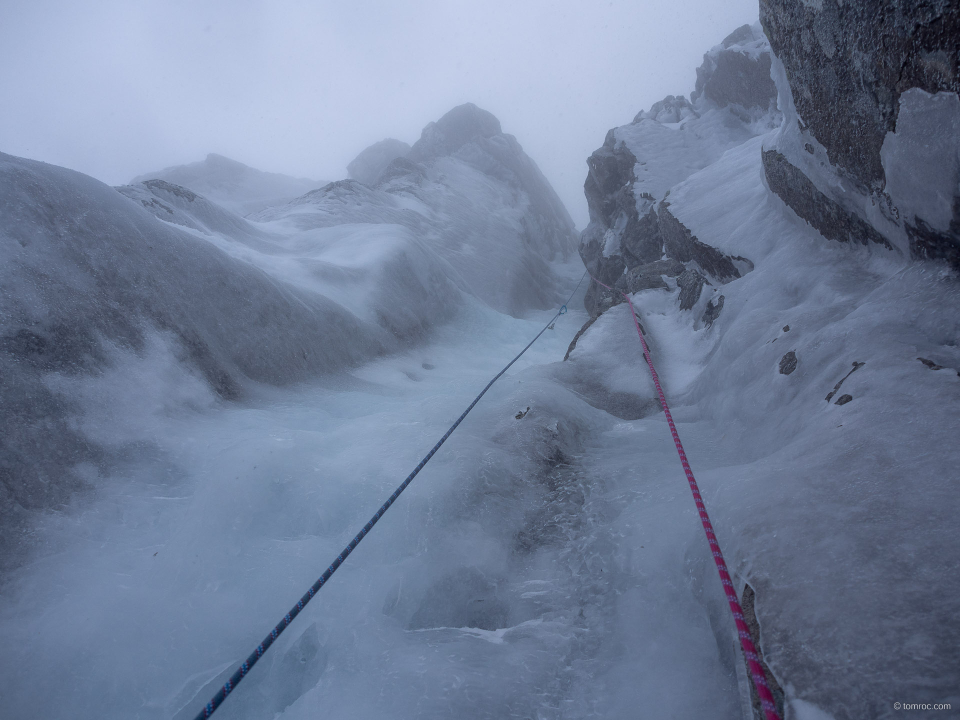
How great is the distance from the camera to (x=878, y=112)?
3.51 m

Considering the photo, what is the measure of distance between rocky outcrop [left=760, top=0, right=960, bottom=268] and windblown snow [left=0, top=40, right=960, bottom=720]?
17.6 inches

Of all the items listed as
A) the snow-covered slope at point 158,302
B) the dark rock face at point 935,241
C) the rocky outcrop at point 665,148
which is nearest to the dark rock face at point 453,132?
the rocky outcrop at point 665,148

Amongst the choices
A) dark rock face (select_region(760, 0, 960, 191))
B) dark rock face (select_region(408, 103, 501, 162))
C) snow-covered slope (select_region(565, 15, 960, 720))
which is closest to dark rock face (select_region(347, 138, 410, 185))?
dark rock face (select_region(408, 103, 501, 162))

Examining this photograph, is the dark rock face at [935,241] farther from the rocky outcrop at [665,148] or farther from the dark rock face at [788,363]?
the rocky outcrop at [665,148]

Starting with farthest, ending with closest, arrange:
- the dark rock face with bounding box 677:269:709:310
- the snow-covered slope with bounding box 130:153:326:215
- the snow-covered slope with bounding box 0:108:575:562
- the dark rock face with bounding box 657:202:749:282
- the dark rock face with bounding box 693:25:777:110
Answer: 1. the snow-covered slope with bounding box 130:153:326:215
2. the dark rock face with bounding box 693:25:777:110
3. the dark rock face with bounding box 677:269:709:310
4. the dark rock face with bounding box 657:202:749:282
5. the snow-covered slope with bounding box 0:108:575:562

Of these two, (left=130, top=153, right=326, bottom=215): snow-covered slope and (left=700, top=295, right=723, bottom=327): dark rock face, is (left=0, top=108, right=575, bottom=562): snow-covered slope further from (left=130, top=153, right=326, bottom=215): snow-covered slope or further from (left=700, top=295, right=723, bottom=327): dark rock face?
(left=130, top=153, right=326, bottom=215): snow-covered slope

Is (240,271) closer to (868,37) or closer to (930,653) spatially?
(868,37)

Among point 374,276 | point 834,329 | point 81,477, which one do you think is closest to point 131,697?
point 81,477

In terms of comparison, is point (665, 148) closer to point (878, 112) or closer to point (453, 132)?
point (878, 112)

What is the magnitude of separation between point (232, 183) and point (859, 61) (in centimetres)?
3287

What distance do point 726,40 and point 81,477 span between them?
24.1 meters

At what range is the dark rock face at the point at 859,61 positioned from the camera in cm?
280

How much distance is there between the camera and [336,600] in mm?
3160

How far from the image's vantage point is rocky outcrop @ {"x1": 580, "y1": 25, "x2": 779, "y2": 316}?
47.7ft
